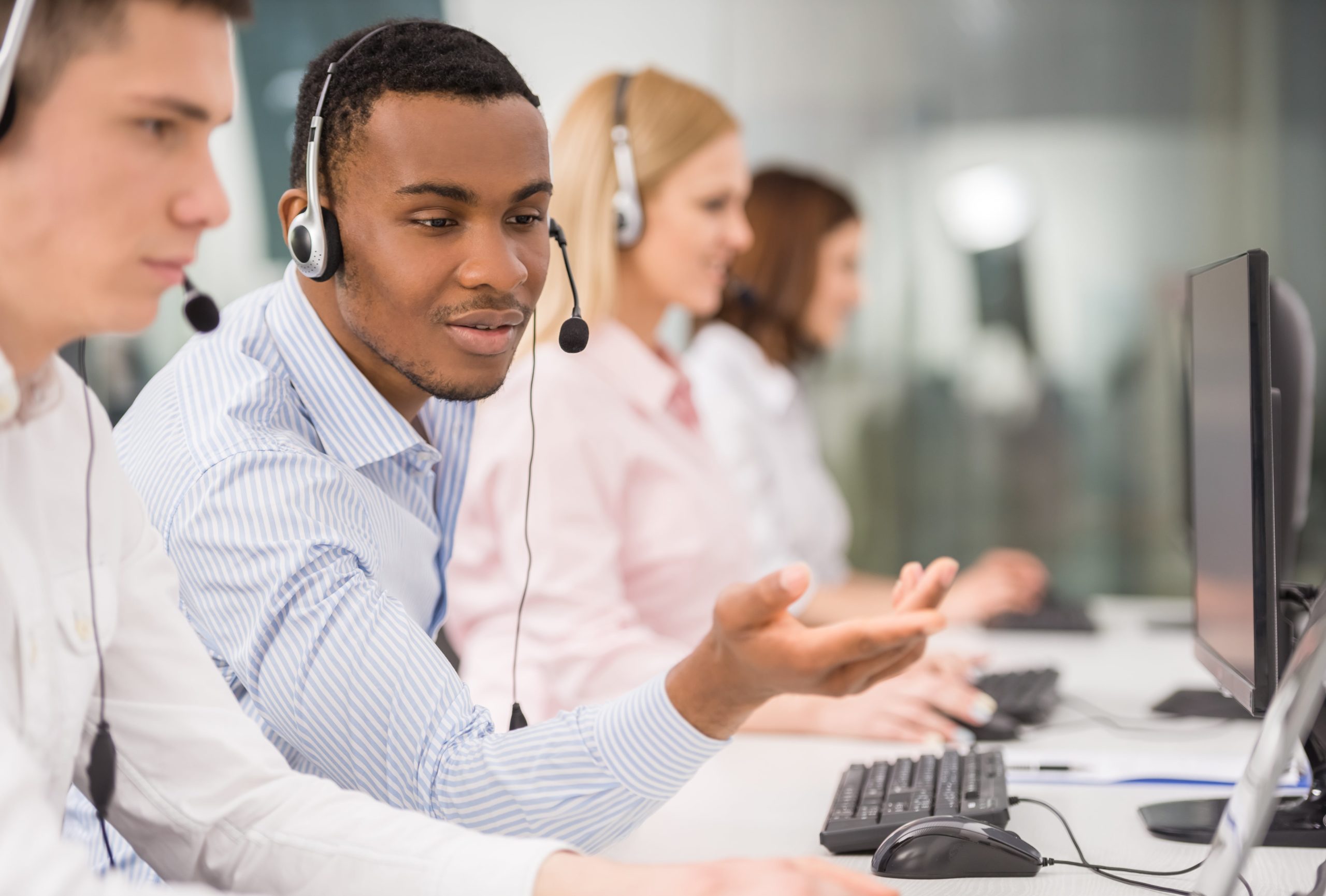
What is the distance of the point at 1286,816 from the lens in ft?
3.78

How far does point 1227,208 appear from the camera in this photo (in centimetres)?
417

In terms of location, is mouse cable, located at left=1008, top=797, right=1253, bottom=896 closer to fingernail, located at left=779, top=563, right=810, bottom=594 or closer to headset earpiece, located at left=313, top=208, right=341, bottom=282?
fingernail, located at left=779, top=563, right=810, bottom=594

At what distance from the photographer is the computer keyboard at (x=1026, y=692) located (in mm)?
1666

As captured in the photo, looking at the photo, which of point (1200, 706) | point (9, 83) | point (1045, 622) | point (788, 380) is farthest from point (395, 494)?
point (788, 380)

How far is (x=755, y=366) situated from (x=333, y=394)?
6.00ft

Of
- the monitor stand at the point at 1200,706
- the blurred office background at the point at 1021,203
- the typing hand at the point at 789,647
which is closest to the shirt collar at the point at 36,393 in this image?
the typing hand at the point at 789,647

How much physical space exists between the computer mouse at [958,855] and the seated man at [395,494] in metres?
0.22

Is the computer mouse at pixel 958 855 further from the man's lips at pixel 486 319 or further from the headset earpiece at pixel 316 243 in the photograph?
the headset earpiece at pixel 316 243

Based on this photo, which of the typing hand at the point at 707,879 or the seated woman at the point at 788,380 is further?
the seated woman at the point at 788,380

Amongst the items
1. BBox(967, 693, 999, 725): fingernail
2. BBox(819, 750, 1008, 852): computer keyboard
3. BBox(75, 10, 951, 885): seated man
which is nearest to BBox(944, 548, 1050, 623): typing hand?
BBox(967, 693, 999, 725): fingernail

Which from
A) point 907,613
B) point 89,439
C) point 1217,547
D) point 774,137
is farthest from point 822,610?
point 774,137

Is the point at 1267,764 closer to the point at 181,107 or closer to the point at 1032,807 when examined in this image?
the point at 1032,807

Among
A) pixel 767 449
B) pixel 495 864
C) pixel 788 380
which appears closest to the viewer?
pixel 495 864

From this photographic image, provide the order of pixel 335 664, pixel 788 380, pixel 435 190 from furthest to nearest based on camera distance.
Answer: pixel 788 380 → pixel 435 190 → pixel 335 664
